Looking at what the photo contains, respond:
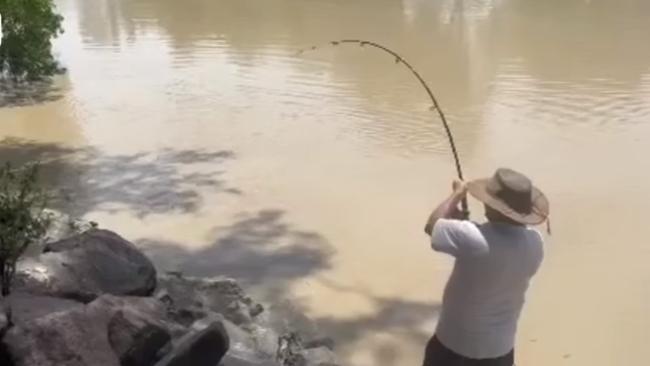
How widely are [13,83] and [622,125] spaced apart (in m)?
7.16

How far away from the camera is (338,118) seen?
9.67m

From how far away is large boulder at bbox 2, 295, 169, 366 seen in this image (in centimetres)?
316

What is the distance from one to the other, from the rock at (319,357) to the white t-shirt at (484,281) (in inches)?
49.6

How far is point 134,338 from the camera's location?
137 inches

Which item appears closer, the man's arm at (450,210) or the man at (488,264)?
the man at (488,264)

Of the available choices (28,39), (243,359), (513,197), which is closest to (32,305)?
(243,359)

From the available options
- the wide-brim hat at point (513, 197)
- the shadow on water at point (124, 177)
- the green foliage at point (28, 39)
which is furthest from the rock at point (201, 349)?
the green foliage at point (28, 39)

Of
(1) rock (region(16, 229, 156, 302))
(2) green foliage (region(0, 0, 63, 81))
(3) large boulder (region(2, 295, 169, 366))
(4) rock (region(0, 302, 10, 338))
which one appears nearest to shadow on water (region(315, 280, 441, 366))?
(1) rock (region(16, 229, 156, 302))

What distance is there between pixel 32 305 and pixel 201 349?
64 cm

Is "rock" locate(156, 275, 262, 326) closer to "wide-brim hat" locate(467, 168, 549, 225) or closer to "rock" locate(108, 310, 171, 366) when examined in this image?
"rock" locate(108, 310, 171, 366)

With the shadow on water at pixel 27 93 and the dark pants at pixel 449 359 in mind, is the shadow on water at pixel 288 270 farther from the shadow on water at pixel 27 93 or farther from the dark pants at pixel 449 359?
the shadow on water at pixel 27 93

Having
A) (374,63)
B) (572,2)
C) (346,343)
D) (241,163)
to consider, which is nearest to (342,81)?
(374,63)

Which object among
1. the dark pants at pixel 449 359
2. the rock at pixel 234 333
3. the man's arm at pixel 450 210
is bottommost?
the rock at pixel 234 333

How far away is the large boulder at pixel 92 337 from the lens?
3.16m
